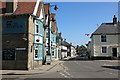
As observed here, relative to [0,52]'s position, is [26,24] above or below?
above

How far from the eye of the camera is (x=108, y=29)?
1672 inches

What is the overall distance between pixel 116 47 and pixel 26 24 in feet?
91.8

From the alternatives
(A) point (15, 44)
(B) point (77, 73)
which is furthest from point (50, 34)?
(B) point (77, 73)

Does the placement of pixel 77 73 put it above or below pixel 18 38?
below

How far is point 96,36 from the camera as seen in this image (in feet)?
137

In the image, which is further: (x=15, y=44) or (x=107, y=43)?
(x=107, y=43)

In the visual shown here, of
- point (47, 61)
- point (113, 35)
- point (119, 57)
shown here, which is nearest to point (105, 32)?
point (113, 35)

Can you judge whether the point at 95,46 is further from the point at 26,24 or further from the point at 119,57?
the point at 26,24

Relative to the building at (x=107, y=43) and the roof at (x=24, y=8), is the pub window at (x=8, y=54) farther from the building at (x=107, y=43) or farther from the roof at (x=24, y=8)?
the building at (x=107, y=43)

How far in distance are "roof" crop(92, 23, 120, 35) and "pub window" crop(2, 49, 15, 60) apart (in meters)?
26.6

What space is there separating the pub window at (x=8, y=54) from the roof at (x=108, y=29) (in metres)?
26.6

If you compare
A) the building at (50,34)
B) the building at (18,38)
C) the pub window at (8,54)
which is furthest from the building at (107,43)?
the pub window at (8,54)

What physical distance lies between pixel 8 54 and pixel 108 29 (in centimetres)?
2952

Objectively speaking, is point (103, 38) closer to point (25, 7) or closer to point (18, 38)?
point (25, 7)
